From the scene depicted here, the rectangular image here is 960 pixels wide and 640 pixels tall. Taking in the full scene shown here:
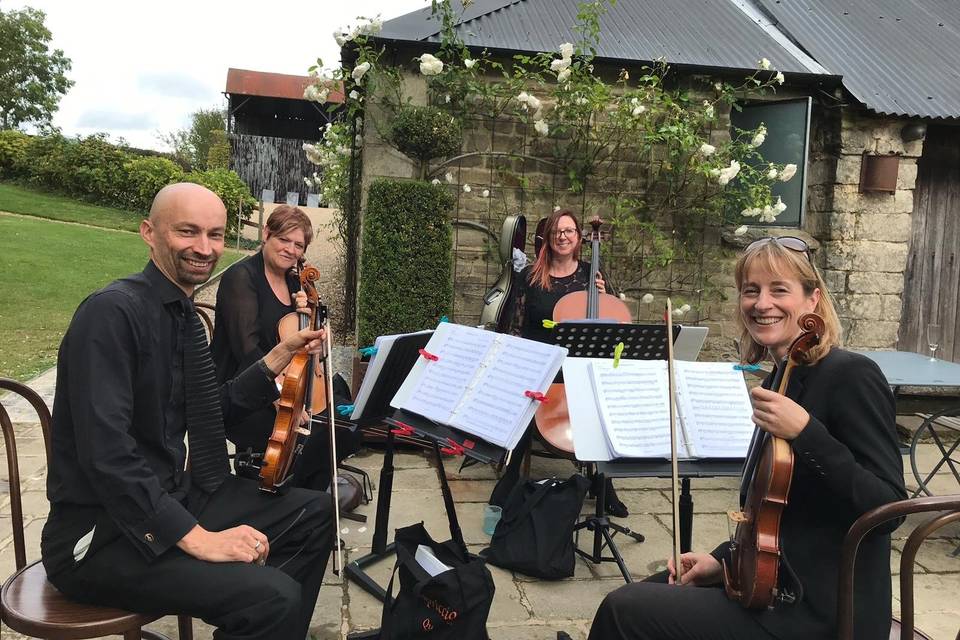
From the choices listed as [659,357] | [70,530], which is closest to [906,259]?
[659,357]

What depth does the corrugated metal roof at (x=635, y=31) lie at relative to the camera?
6.01m

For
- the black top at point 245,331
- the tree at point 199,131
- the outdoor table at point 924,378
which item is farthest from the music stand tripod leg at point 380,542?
the tree at point 199,131

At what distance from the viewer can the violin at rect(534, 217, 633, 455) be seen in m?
3.71

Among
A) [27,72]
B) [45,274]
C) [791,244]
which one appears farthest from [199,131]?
[791,244]

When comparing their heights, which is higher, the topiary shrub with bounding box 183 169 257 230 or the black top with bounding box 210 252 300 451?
the topiary shrub with bounding box 183 169 257 230

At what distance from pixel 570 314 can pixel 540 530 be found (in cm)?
143

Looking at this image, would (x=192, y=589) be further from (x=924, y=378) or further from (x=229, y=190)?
(x=229, y=190)

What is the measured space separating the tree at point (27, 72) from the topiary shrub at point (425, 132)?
122 feet

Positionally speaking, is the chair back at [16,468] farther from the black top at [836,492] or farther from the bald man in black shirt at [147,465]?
the black top at [836,492]

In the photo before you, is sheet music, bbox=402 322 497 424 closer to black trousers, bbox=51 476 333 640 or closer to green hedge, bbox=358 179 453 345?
black trousers, bbox=51 476 333 640

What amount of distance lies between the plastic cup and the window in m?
4.20

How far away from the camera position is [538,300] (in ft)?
14.3

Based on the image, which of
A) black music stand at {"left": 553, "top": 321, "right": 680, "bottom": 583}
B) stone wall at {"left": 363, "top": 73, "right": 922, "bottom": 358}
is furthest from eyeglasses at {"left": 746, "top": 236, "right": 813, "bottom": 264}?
stone wall at {"left": 363, "top": 73, "right": 922, "bottom": 358}

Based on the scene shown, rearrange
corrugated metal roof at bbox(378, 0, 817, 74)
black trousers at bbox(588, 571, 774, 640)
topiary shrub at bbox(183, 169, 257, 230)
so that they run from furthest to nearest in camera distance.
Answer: topiary shrub at bbox(183, 169, 257, 230) < corrugated metal roof at bbox(378, 0, 817, 74) < black trousers at bbox(588, 571, 774, 640)
